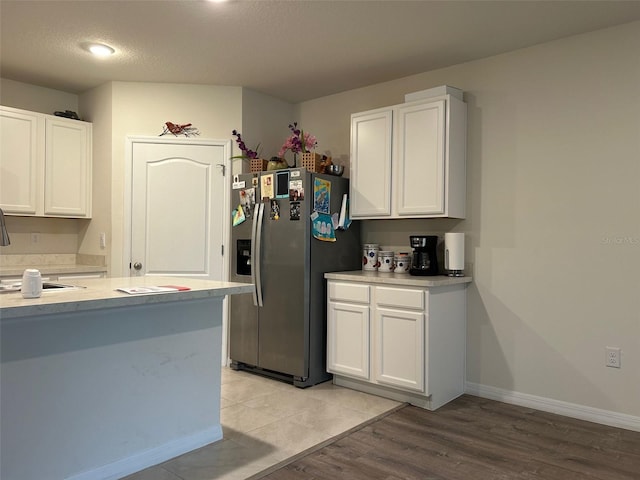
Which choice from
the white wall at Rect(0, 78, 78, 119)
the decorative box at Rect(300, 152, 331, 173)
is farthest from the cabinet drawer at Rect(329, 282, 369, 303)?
the white wall at Rect(0, 78, 78, 119)

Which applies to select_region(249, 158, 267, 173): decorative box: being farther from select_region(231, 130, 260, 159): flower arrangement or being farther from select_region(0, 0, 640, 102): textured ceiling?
select_region(0, 0, 640, 102): textured ceiling

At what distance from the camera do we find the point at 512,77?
3.49 meters

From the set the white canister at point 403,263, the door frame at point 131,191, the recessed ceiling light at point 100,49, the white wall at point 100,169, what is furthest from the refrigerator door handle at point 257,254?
the recessed ceiling light at point 100,49

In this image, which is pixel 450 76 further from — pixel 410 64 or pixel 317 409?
pixel 317 409

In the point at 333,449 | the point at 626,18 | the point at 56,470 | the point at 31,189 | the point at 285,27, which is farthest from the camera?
the point at 31,189

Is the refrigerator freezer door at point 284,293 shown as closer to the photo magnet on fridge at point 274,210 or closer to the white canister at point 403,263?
the photo magnet on fridge at point 274,210

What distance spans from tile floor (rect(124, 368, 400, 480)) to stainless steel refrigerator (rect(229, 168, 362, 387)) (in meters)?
0.22

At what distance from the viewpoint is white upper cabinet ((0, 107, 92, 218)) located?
4.04 meters

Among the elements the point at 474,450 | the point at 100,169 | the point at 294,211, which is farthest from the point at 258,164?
the point at 474,450

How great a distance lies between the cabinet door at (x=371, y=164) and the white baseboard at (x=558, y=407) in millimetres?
1479

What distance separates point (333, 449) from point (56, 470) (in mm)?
1335

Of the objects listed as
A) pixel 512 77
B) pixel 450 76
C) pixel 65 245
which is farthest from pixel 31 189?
pixel 512 77

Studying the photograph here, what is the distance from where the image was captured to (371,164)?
151 inches

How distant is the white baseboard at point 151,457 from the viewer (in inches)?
86.4
